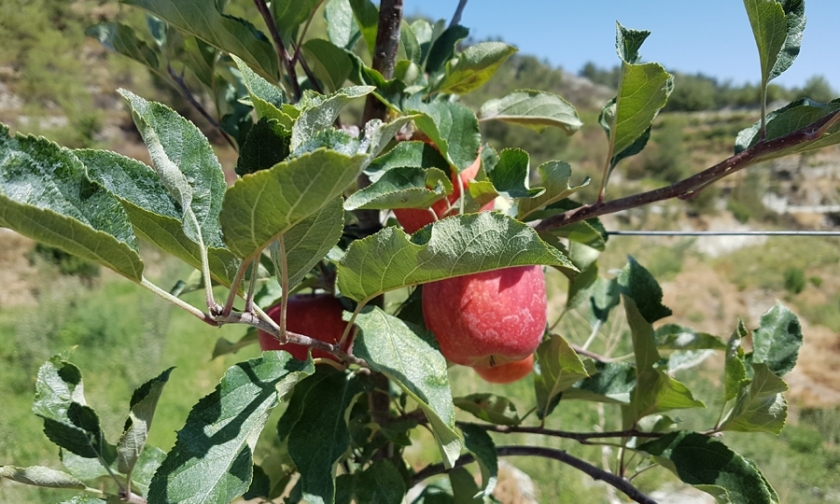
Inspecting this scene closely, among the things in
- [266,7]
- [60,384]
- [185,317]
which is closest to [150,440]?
[185,317]

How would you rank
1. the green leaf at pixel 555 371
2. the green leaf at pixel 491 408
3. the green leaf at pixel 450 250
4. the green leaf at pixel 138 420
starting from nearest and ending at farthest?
the green leaf at pixel 450 250 < the green leaf at pixel 138 420 < the green leaf at pixel 555 371 < the green leaf at pixel 491 408

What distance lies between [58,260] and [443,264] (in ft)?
14.7

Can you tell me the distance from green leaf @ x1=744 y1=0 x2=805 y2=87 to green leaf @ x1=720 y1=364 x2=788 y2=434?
258mm

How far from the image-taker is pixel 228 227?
0.27m

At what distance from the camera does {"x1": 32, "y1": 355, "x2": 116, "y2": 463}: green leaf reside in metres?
0.50

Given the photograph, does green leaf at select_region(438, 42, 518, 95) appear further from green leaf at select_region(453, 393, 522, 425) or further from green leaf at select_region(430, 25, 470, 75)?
green leaf at select_region(453, 393, 522, 425)

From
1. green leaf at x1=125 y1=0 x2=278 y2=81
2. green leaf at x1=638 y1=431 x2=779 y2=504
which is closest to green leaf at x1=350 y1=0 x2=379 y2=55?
green leaf at x1=125 y1=0 x2=278 y2=81

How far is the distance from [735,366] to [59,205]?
61 cm

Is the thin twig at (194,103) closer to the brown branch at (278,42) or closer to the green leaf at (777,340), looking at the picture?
the brown branch at (278,42)

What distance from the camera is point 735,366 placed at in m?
0.57

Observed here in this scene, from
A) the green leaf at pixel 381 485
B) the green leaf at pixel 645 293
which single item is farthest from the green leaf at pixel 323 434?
the green leaf at pixel 645 293

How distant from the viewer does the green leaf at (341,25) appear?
685mm

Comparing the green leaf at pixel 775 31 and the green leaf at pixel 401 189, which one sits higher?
the green leaf at pixel 775 31

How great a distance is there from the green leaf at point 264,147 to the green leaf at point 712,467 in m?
0.47
